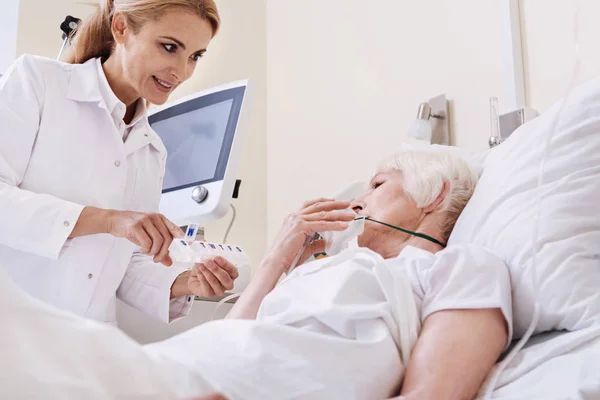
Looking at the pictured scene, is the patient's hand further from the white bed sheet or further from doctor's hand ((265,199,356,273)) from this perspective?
the white bed sheet

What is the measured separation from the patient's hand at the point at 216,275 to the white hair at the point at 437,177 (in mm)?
438

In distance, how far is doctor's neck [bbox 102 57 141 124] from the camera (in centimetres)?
179

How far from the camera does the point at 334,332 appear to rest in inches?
38.2

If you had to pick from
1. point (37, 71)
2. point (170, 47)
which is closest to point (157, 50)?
point (170, 47)

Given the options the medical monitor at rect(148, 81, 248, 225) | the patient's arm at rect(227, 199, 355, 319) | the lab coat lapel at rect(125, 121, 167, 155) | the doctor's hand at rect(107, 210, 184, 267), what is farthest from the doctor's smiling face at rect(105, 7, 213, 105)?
the patient's arm at rect(227, 199, 355, 319)

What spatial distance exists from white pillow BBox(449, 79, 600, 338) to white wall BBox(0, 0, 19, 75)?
2.05 metres

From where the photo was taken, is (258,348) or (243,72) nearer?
(258,348)

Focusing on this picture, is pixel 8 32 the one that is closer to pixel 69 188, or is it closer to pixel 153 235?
pixel 69 188

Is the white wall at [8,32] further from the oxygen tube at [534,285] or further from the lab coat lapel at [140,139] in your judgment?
the oxygen tube at [534,285]

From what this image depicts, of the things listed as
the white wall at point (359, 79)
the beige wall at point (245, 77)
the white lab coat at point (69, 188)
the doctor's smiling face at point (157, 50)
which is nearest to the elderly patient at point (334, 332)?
the white lab coat at point (69, 188)

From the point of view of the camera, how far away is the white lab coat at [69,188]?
1471 millimetres

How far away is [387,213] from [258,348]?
70 centimetres

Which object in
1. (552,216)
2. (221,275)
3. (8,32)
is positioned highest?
(8,32)

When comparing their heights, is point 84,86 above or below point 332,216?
above
